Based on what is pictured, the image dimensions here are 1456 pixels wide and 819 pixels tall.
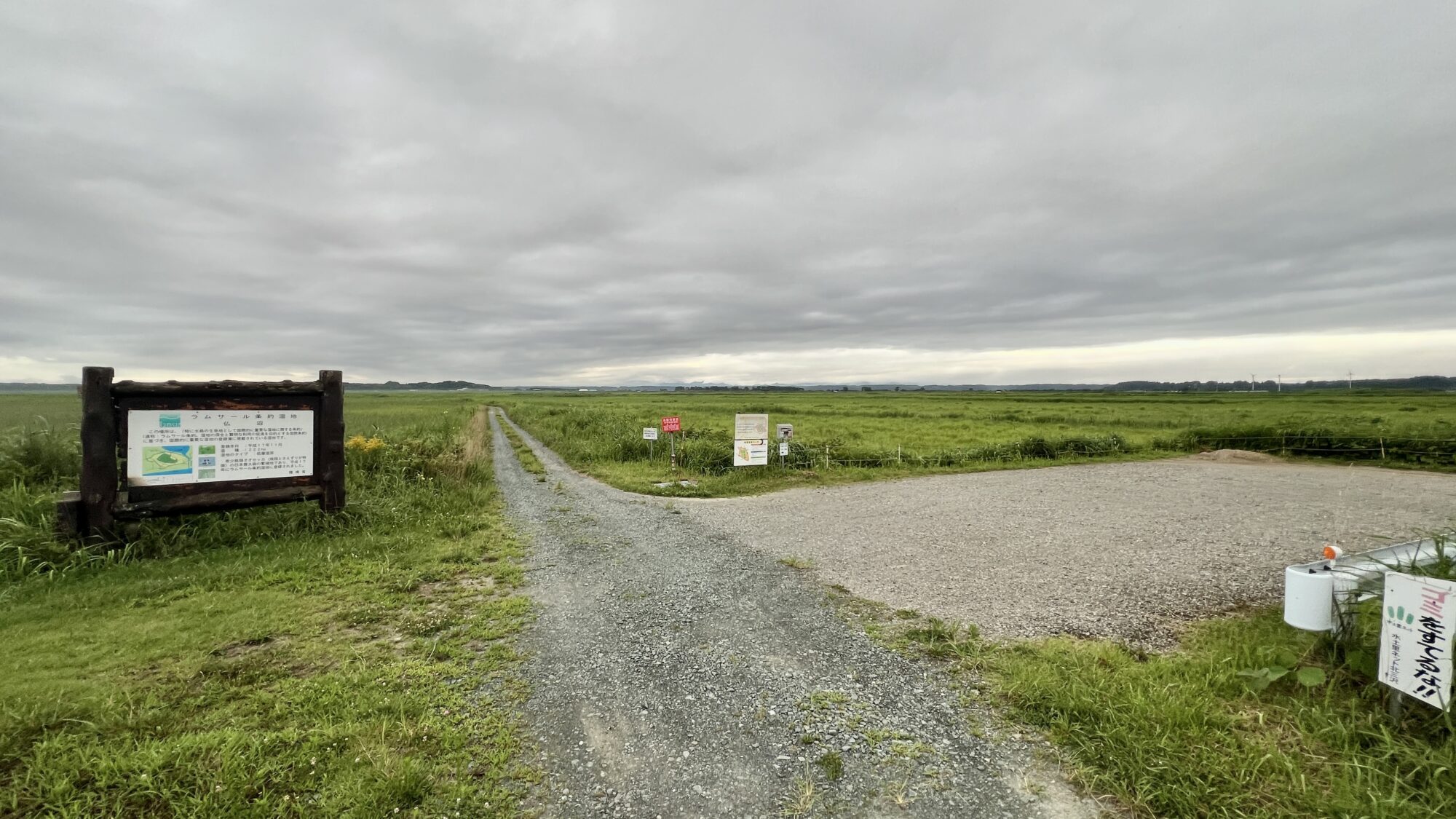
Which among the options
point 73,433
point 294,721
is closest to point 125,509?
point 294,721

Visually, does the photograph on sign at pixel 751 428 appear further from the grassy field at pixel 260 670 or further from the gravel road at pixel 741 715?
the gravel road at pixel 741 715

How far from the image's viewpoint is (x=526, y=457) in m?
19.5

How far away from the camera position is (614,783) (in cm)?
300

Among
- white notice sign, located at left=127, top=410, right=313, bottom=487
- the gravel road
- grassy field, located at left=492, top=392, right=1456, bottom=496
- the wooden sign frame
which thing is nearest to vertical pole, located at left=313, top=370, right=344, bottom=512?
the wooden sign frame

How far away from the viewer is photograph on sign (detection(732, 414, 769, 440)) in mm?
14227

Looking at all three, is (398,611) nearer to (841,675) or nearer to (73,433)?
(841,675)

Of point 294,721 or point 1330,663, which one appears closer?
point 294,721

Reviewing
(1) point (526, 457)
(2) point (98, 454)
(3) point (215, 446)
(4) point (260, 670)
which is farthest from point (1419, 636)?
(1) point (526, 457)

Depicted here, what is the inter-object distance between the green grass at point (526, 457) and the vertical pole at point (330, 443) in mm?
5969

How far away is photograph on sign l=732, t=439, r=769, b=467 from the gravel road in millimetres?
7817

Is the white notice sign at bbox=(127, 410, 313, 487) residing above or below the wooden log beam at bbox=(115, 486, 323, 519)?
above

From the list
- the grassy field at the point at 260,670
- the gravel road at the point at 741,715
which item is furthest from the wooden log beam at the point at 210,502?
the gravel road at the point at 741,715

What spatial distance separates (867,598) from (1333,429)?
25.9 m

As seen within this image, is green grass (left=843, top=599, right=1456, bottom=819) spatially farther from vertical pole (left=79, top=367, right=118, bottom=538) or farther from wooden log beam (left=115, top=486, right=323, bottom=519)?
vertical pole (left=79, top=367, right=118, bottom=538)
